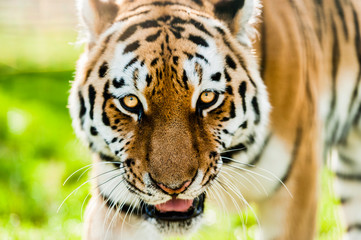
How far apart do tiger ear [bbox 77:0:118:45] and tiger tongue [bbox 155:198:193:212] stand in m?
0.36

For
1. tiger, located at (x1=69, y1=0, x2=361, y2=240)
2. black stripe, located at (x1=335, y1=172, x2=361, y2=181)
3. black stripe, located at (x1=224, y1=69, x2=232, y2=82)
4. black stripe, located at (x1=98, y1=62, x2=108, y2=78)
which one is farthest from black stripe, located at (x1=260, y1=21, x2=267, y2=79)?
black stripe, located at (x1=335, y1=172, x2=361, y2=181)

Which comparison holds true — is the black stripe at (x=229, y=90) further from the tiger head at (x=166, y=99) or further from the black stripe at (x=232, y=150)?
the black stripe at (x=232, y=150)

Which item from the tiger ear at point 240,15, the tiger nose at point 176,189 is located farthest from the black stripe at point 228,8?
the tiger nose at point 176,189

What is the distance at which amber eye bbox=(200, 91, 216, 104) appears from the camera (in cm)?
104

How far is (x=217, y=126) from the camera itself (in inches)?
42.3

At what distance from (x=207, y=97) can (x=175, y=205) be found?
9.2 inches

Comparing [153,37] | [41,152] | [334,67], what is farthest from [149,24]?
[41,152]

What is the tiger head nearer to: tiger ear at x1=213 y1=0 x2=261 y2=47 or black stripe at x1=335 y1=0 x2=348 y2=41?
tiger ear at x1=213 y1=0 x2=261 y2=47

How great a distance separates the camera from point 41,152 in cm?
152

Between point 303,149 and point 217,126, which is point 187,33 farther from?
point 303,149

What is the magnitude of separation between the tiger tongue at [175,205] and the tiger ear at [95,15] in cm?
36

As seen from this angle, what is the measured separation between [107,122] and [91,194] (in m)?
0.22

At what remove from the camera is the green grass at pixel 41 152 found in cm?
130

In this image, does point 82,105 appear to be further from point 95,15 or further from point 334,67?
point 334,67
